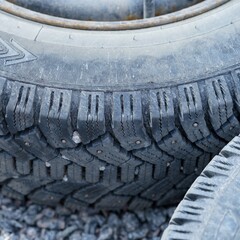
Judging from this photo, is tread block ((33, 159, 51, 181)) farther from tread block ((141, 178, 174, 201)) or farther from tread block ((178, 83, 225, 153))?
tread block ((178, 83, 225, 153))

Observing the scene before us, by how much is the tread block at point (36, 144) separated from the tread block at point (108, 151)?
0.11m

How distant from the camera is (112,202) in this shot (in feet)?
6.70

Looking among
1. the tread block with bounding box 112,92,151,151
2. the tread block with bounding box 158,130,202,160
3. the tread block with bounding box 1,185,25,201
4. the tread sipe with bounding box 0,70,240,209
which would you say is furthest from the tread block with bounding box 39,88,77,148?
the tread block with bounding box 1,185,25,201

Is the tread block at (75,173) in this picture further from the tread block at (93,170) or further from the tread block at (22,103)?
the tread block at (22,103)

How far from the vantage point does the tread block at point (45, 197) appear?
2.02m

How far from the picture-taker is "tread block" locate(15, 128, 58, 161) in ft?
5.64

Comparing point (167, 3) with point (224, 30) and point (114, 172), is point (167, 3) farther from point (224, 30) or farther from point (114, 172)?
point (114, 172)

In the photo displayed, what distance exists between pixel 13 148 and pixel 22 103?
166 millimetres

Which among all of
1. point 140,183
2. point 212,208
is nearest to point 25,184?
point 140,183

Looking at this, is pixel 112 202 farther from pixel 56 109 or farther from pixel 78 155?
pixel 56 109

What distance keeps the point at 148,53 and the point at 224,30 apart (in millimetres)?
211

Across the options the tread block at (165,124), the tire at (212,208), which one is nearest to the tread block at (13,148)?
the tread block at (165,124)

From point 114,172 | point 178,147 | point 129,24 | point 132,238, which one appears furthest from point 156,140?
point 132,238

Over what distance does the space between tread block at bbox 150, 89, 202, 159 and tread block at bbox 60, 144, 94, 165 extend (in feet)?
0.61
